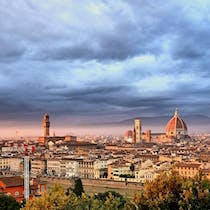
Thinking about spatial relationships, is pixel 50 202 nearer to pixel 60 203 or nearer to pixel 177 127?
pixel 60 203

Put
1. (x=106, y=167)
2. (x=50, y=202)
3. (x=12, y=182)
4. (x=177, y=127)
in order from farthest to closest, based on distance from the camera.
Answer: (x=177, y=127) < (x=106, y=167) < (x=12, y=182) < (x=50, y=202)

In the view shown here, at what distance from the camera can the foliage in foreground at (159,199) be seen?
8.12 metres

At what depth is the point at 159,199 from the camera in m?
8.28

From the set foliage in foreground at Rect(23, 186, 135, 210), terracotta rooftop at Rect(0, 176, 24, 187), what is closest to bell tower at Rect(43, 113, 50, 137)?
terracotta rooftop at Rect(0, 176, 24, 187)

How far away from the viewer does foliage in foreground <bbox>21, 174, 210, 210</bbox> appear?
26.7 ft

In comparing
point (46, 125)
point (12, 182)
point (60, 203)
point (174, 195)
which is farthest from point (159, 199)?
point (46, 125)

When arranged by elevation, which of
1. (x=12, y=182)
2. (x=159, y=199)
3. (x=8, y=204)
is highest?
(x=159, y=199)

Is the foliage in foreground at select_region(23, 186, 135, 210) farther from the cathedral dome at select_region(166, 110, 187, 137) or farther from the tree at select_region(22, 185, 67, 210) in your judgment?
the cathedral dome at select_region(166, 110, 187, 137)

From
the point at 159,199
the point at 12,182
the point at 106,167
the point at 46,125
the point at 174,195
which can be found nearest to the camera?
the point at 159,199

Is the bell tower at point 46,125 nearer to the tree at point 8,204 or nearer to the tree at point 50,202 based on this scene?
the tree at point 8,204

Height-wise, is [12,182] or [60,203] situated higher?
[60,203]

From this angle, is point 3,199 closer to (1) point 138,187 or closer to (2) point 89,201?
(2) point 89,201

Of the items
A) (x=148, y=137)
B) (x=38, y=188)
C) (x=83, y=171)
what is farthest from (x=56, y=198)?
(x=148, y=137)

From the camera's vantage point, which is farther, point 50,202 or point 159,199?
point 50,202
